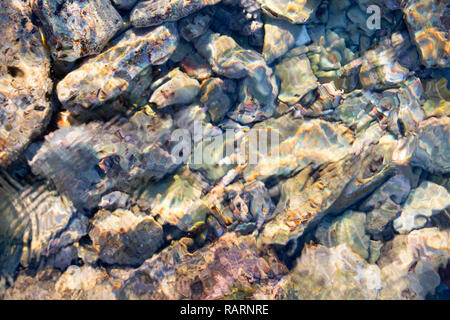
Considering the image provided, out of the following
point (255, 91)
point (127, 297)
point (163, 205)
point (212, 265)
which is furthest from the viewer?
point (255, 91)

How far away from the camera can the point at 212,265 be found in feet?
10.8

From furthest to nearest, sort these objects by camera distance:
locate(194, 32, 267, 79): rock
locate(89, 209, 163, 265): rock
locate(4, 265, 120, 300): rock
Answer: locate(194, 32, 267, 79): rock < locate(89, 209, 163, 265): rock < locate(4, 265, 120, 300): rock

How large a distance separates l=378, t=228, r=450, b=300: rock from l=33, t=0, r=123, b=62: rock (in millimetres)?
4833

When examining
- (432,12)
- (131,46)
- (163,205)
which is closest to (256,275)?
(163,205)

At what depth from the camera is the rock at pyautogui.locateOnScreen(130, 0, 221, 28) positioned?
3.36 m

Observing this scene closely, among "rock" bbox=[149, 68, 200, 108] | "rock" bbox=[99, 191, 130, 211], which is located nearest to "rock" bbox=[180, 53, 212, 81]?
"rock" bbox=[149, 68, 200, 108]

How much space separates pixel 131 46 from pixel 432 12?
4.11m

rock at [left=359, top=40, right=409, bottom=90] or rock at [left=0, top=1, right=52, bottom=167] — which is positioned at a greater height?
rock at [left=0, top=1, right=52, bottom=167]

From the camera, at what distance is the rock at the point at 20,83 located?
9.95ft

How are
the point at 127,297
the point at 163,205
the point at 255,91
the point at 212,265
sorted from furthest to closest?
1. the point at 255,91
2. the point at 163,205
3. the point at 212,265
4. the point at 127,297

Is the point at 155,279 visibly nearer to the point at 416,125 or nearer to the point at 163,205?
the point at 163,205

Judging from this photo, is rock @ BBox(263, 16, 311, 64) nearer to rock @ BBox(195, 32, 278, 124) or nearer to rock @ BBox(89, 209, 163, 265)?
rock @ BBox(195, 32, 278, 124)

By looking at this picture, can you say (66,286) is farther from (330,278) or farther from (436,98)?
(436,98)

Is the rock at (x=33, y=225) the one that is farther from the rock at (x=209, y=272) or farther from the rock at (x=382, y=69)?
the rock at (x=382, y=69)
